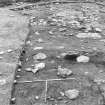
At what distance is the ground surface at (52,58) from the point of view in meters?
1.91

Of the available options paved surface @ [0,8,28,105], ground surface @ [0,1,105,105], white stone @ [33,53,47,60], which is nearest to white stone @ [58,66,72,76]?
ground surface @ [0,1,105,105]

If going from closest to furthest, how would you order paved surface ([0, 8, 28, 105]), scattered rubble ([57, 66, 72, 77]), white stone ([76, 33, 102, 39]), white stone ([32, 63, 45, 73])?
1. paved surface ([0, 8, 28, 105])
2. scattered rubble ([57, 66, 72, 77])
3. white stone ([32, 63, 45, 73])
4. white stone ([76, 33, 102, 39])

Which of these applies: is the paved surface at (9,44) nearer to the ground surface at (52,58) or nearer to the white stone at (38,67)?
the ground surface at (52,58)

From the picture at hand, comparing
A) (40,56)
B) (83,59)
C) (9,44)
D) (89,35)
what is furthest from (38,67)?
(89,35)

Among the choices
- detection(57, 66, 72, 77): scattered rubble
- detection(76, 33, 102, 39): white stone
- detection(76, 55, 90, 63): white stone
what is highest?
detection(76, 33, 102, 39): white stone

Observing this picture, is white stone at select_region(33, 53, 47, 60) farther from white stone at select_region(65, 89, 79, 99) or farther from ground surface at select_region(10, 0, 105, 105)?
white stone at select_region(65, 89, 79, 99)

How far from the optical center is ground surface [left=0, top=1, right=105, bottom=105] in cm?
191

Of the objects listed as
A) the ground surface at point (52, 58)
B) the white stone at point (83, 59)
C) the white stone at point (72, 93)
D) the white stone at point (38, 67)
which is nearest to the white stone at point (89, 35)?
the ground surface at point (52, 58)

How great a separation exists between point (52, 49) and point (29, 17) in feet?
5.36

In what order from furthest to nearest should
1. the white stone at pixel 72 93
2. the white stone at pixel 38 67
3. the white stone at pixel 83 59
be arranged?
the white stone at pixel 83 59 < the white stone at pixel 38 67 < the white stone at pixel 72 93

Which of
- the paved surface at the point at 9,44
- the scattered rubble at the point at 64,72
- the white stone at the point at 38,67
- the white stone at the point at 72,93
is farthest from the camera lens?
the white stone at the point at 38,67

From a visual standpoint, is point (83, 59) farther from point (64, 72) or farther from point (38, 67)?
point (38, 67)

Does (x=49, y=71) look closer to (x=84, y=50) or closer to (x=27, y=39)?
(x=84, y=50)

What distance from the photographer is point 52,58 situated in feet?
8.25
